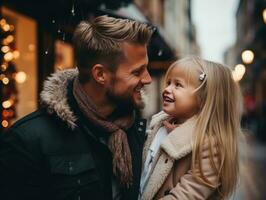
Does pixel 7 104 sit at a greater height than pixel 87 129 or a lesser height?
lesser

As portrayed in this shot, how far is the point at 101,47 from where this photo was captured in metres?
2.37

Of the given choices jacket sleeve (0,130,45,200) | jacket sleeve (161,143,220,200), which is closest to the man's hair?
jacket sleeve (0,130,45,200)

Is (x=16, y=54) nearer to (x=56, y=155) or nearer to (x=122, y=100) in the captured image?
(x=122, y=100)

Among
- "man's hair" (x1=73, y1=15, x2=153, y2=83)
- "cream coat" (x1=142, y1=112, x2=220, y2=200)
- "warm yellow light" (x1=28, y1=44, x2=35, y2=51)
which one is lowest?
"cream coat" (x1=142, y1=112, x2=220, y2=200)

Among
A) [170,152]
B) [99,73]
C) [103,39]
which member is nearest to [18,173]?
[99,73]

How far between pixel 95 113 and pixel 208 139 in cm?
75

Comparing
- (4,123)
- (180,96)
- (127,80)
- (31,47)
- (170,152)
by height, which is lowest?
(4,123)

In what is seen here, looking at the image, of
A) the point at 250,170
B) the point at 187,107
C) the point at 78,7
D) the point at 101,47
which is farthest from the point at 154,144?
the point at 250,170

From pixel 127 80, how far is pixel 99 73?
146 millimetres

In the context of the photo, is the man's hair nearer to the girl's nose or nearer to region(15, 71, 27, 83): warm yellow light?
the girl's nose

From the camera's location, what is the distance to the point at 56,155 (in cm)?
217

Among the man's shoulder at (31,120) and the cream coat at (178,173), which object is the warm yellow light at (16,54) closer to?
the cream coat at (178,173)

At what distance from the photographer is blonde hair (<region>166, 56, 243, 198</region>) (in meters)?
2.73

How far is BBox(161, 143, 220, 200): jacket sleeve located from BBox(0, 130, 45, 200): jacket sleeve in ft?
2.71
